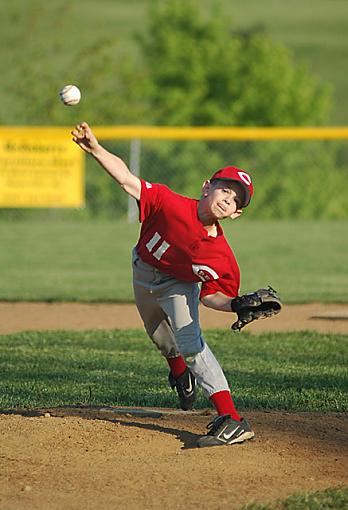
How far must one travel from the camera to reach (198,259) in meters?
5.21

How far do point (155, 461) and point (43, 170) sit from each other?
46.3 ft

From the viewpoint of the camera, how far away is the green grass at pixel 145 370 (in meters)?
6.51

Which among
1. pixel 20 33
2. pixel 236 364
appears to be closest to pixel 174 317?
pixel 236 364

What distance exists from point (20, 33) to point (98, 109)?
16.5 ft

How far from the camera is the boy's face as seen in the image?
5.20m

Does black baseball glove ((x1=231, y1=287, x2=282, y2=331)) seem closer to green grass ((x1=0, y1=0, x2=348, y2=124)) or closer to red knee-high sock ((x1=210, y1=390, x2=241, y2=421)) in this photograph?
red knee-high sock ((x1=210, y1=390, x2=241, y2=421))

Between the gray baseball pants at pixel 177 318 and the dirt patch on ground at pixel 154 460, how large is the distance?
0.34m

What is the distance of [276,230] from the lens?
63.6 feet

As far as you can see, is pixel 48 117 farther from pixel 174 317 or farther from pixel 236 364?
pixel 174 317

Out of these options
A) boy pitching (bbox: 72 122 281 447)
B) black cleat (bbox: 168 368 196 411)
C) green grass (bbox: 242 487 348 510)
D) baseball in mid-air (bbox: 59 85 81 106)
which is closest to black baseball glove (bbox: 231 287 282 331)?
boy pitching (bbox: 72 122 281 447)

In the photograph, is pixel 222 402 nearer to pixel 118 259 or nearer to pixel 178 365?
pixel 178 365

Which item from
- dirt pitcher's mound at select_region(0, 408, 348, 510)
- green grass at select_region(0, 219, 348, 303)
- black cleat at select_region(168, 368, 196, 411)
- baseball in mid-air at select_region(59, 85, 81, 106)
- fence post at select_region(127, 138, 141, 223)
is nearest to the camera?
dirt pitcher's mound at select_region(0, 408, 348, 510)

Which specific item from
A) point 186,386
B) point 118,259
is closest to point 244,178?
point 186,386

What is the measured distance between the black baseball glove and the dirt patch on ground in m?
0.63
